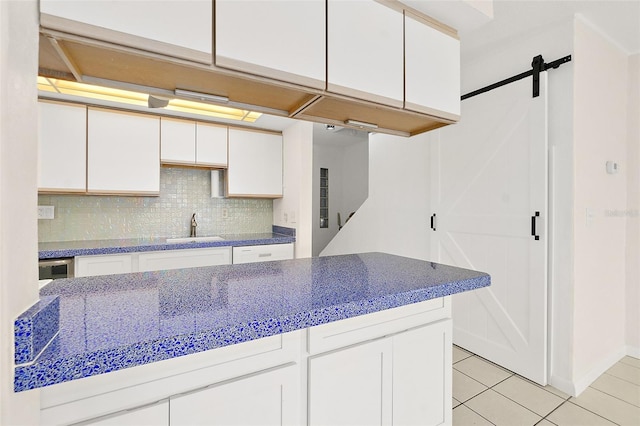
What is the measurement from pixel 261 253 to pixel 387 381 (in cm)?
218

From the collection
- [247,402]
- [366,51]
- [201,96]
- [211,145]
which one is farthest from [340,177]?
[247,402]

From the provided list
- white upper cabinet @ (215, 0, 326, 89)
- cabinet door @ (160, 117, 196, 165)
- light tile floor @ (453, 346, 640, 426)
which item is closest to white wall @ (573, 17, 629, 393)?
light tile floor @ (453, 346, 640, 426)

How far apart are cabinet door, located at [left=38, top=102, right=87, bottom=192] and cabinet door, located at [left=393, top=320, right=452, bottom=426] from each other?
300 centimetres

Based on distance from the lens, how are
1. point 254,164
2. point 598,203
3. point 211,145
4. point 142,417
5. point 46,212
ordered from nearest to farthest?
point 142,417, point 598,203, point 46,212, point 211,145, point 254,164

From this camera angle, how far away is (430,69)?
5.17ft

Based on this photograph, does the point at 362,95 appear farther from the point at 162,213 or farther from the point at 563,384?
the point at 162,213

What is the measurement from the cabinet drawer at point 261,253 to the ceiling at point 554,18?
2.48 meters

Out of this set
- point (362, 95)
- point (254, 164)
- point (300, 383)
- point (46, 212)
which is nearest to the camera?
point (300, 383)

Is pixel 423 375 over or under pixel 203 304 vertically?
under

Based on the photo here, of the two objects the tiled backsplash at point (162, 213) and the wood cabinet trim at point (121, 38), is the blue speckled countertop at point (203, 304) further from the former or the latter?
the tiled backsplash at point (162, 213)

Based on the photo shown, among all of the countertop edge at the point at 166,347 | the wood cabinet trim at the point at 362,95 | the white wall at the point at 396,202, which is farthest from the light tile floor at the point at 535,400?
the wood cabinet trim at the point at 362,95

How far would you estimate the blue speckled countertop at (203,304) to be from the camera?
0.67 metres

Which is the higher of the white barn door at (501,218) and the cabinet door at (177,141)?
the cabinet door at (177,141)

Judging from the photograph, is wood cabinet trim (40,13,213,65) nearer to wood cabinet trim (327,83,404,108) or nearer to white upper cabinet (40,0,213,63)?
white upper cabinet (40,0,213,63)
